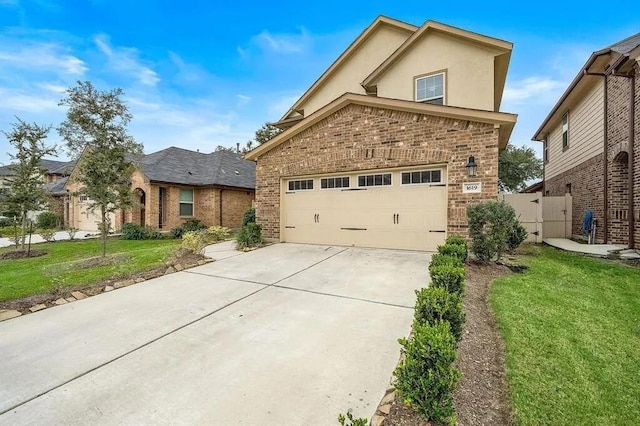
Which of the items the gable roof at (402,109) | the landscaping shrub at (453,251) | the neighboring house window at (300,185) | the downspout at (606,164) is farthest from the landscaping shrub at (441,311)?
the downspout at (606,164)

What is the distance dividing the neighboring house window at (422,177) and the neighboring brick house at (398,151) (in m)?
0.03

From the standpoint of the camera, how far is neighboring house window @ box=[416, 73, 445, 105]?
9.99 meters

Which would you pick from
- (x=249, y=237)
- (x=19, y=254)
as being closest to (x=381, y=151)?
(x=249, y=237)

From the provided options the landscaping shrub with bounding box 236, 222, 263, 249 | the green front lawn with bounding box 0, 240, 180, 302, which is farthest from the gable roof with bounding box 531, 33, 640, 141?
the green front lawn with bounding box 0, 240, 180, 302

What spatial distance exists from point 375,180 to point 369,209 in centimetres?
88

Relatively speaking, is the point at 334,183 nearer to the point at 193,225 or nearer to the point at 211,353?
the point at 211,353

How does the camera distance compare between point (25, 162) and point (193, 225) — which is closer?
point (25, 162)

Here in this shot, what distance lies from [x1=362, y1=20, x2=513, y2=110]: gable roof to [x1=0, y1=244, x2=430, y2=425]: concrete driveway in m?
8.19

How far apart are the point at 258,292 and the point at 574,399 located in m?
4.18

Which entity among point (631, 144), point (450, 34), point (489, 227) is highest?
point (450, 34)

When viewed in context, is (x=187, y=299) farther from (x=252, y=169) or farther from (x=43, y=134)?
(x=252, y=169)

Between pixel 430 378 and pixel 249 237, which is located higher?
pixel 249 237

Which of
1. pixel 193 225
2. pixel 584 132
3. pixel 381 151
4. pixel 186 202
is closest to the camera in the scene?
pixel 381 151

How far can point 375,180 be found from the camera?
8695mm
